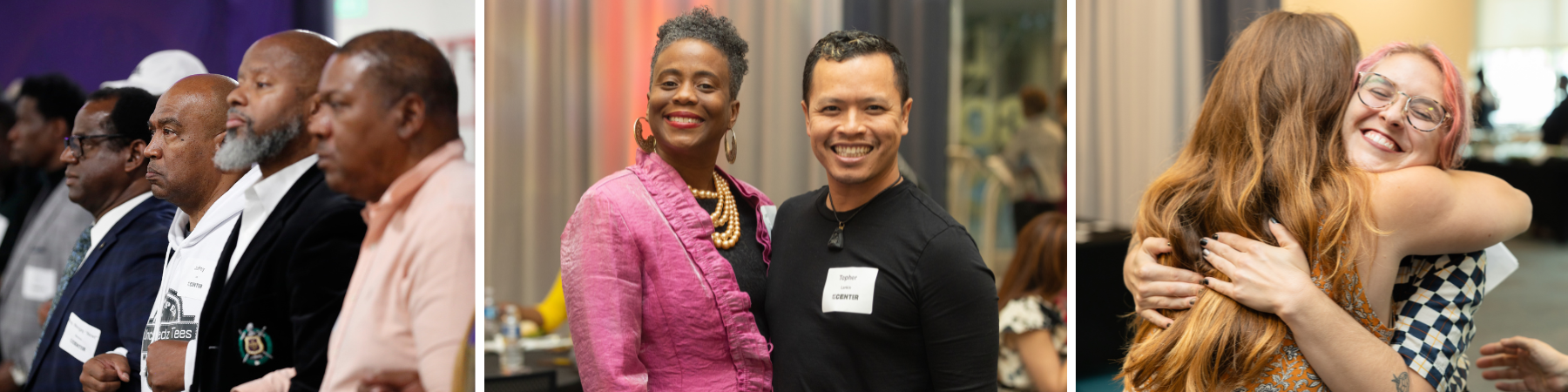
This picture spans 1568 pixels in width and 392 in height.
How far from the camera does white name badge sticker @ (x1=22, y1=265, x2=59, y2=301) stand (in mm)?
2240

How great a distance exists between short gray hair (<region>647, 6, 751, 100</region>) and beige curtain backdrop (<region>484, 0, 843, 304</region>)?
21.8 inches

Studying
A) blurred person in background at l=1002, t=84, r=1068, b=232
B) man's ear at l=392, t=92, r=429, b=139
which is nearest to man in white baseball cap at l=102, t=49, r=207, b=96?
man's ear at l=392, t=92, r=429, b=139

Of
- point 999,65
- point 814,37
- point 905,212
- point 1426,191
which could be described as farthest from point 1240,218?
point 999,65

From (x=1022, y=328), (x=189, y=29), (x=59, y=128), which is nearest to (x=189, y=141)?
(x=189, y=29)

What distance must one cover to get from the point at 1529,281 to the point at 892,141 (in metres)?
1.84

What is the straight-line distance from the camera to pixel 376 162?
158 centimetres

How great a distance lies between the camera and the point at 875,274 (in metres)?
1.62

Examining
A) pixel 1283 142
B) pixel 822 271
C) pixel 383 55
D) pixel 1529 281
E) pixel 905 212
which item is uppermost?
pixel 383 55

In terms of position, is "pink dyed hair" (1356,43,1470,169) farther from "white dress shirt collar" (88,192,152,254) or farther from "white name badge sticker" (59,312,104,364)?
"white name badge sticker" (59,312,104,364)

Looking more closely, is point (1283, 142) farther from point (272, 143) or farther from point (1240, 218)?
point (272, 143)

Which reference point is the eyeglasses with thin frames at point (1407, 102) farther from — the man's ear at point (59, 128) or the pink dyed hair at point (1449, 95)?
the man's ear at point (59, 128)

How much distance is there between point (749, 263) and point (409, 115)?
0.71m

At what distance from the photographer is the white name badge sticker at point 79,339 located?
6.39ft

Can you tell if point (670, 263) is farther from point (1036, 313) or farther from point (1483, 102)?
point (1483, 102)
